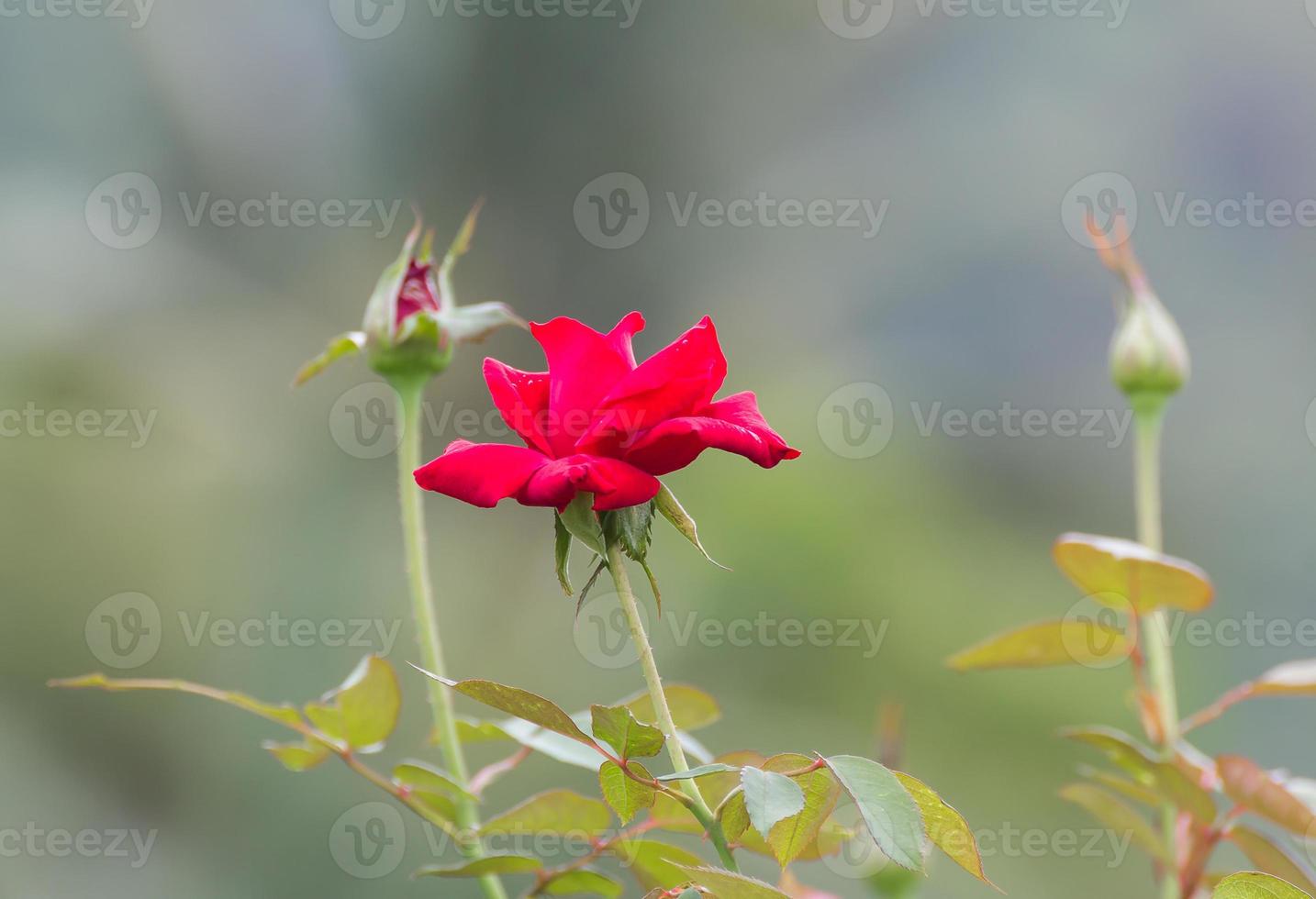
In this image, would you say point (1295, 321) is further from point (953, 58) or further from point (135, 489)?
point (135, 489)

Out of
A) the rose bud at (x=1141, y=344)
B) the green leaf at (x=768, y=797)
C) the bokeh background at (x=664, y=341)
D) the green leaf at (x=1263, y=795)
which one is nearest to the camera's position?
the green leaf at (x=768, y=797)

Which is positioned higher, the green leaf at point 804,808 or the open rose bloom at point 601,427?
the open rose bloom at point 601,427

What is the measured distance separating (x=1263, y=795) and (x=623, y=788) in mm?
175

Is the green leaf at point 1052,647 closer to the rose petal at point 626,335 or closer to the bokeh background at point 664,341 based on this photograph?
the rose petal at point 626,335

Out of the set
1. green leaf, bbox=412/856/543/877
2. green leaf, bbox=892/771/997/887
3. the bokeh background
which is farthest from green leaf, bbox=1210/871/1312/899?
the bokeh background

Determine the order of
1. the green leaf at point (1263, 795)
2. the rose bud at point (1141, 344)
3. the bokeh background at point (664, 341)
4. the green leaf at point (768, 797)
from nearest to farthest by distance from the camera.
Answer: the green leaf at point (768, 797) → the green leaf at point (1263, 795) → the rose bud at point (1141, 344) → the bokeh background at point (664, 341)

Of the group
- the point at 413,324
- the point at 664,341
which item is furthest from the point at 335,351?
the point at 664,341

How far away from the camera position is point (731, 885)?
0.65 ft

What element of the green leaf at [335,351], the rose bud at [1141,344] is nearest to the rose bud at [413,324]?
the green leaf at [335,351]

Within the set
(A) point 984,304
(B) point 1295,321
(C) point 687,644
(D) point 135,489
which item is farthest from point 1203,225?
(D) point 135,489

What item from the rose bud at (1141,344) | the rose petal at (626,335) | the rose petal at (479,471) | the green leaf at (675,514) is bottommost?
the green leaf at (675,514)

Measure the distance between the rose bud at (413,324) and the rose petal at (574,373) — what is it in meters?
0.08

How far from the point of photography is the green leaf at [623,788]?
217mm

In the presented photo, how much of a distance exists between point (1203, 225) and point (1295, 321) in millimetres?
220
